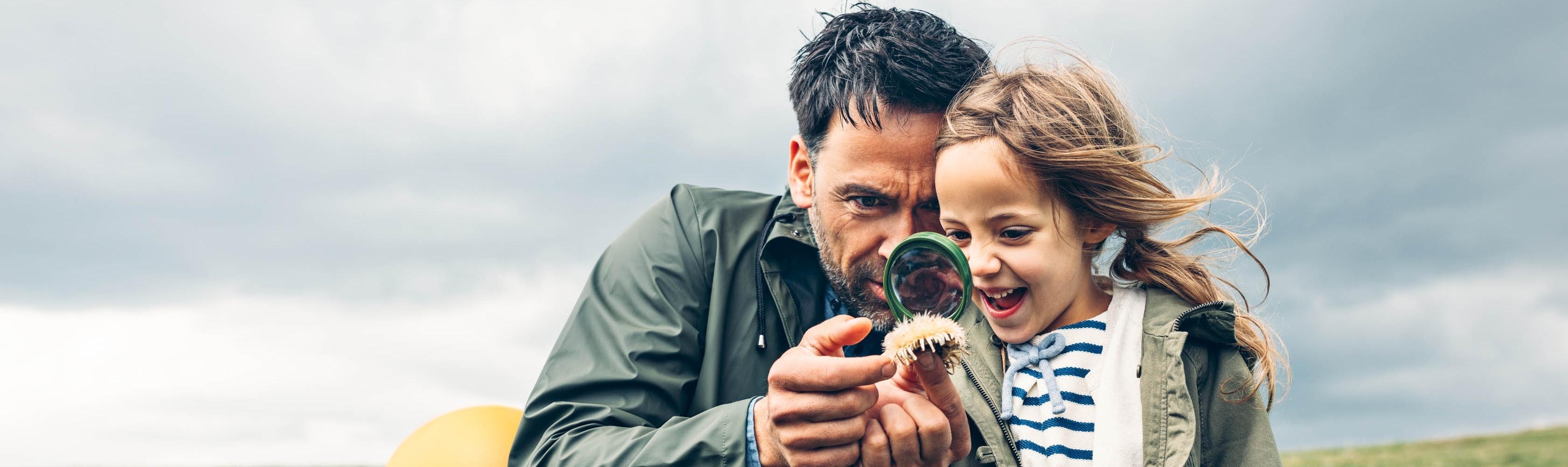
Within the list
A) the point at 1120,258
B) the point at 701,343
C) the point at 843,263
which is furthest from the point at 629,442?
the point at 1120,258

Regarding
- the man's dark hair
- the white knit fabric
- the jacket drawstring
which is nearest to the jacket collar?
the jacket drawstring

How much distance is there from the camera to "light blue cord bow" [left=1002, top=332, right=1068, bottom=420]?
345 cm

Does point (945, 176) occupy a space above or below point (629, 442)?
above

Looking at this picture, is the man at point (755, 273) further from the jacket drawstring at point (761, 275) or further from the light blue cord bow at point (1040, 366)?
the light blue cord bow at point (1040, 366)

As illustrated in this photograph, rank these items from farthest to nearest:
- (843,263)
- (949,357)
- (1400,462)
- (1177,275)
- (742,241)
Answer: (1400,462) < (742,241) < (843,263) < (1177,275) < (949,357)

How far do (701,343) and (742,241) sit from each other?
50 cm

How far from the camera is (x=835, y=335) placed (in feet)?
9.36

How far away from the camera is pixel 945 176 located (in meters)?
3.39

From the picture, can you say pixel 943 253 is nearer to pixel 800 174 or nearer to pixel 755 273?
pixel 755 273

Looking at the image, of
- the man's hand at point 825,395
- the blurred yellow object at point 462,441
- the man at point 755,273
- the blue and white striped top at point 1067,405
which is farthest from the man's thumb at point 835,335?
the blurred yellow object at point 462,441

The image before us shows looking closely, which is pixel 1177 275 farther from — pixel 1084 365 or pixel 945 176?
pixel 945 176

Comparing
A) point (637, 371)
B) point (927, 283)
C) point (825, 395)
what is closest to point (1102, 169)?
point (927, 283)

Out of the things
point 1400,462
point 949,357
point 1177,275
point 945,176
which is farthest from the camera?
point 1400,462

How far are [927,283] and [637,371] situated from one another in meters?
1.41
